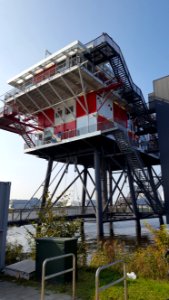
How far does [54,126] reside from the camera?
30953 millimetres

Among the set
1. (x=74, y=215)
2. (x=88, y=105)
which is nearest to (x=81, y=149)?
(x=88, y=105)

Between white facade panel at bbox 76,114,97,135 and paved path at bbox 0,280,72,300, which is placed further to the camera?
white facade panel at bbox 76,114,97,135

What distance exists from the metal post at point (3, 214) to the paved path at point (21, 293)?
4.84 feet

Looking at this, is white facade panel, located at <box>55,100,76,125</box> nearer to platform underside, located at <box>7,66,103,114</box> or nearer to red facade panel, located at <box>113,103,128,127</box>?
platform underside, located at <box>7,66,103,114</box>

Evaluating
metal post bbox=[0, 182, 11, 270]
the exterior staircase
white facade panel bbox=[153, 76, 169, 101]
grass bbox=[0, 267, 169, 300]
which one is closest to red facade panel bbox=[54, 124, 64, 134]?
the exterior staircase

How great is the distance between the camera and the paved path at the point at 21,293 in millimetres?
6734

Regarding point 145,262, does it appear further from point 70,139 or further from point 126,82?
point 126,82

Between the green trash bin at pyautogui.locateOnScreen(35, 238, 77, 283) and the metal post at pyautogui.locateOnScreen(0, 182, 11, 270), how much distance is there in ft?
4.85

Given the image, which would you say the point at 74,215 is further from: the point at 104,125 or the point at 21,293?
the point at 21,293

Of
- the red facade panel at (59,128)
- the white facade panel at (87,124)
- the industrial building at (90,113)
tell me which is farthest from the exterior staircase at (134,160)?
the red facade panel at (59,128)

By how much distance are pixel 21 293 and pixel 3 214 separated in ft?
10.0

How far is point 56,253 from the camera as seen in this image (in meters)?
8.14

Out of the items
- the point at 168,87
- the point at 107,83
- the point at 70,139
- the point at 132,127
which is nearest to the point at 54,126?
the point at 70,139

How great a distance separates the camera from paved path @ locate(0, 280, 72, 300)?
22.1ft
